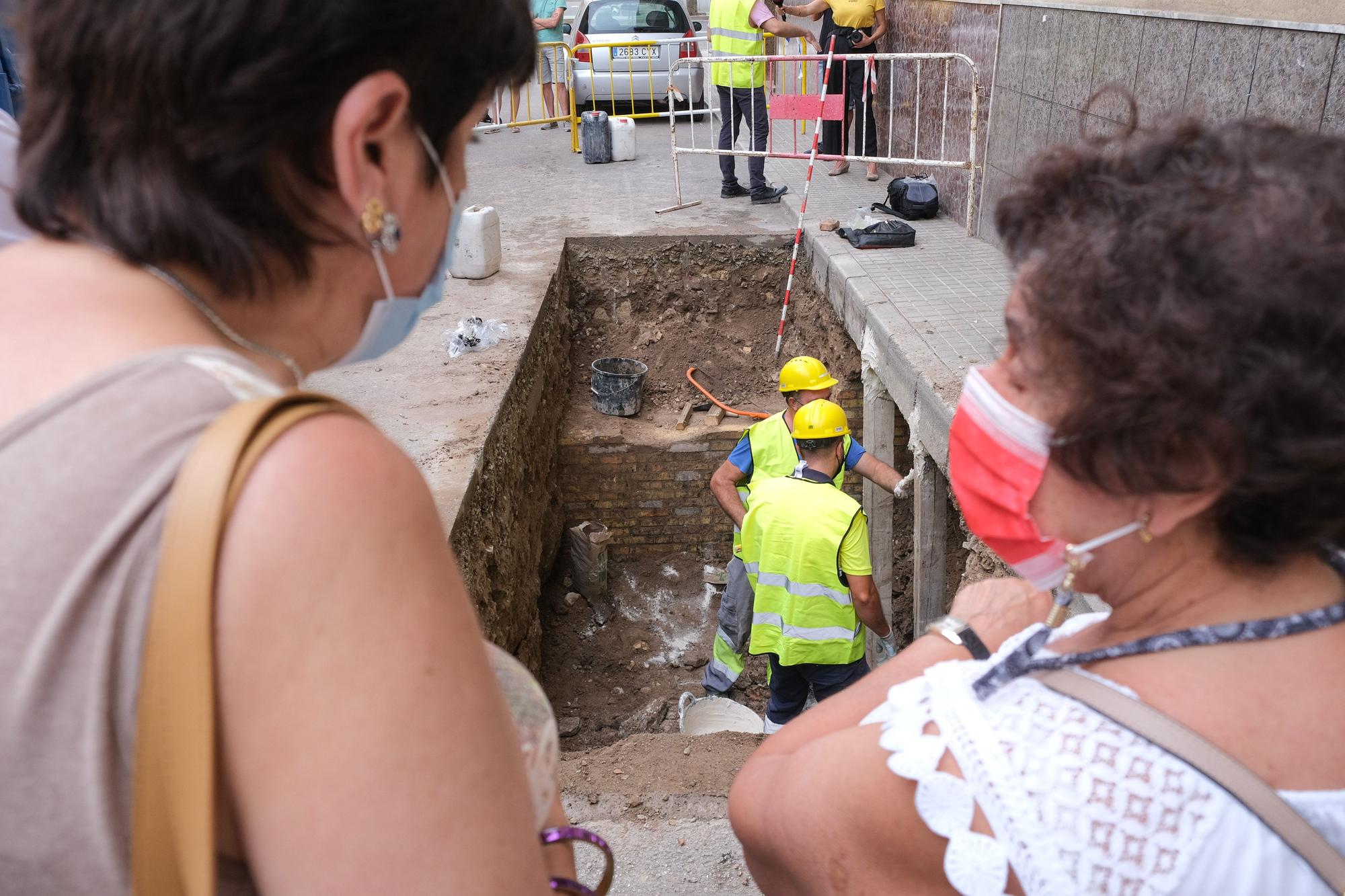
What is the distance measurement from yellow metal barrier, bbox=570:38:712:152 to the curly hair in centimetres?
1225

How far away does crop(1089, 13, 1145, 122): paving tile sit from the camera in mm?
5555

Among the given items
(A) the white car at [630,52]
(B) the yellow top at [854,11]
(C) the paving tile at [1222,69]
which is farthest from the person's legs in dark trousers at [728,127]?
(C) the paving tile at [1222,69]

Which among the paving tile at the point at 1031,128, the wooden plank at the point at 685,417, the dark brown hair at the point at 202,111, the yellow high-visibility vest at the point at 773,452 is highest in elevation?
the dark brown hair at the point at 202,111

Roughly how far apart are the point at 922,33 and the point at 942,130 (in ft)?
4.16

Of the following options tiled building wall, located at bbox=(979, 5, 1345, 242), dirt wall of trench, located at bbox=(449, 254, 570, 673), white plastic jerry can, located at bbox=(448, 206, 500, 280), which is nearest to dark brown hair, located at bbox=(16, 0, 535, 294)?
tiled building wall, located at bbox=(979, 5, 1345, 242)

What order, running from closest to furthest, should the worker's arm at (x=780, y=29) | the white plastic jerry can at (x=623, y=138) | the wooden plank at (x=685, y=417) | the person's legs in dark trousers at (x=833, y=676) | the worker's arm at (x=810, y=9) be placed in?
the person's legs in dark trousers at (x=833, y=676) < the wooden plank at (x=685, y=417) < the worker's arm at (x=780, y=29) < the worker's arm at (x=810, y=9) < the white plastic jerry can at (x=623, y=138)

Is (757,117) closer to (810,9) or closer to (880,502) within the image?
(810,9)

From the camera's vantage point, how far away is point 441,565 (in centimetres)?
73

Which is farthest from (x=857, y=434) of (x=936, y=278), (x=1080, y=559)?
(x=1080, y=559)

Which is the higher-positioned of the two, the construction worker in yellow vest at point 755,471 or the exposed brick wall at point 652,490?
the construction worker in yellow vest at point 755,471

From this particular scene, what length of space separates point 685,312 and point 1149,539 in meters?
8.24

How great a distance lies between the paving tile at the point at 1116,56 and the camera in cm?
555

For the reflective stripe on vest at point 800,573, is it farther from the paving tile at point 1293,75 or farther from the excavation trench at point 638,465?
the paving tile at point 1293,75

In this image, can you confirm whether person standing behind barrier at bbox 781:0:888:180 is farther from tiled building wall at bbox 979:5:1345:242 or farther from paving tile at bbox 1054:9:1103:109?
paving tile at bbox 1054:9:1103:109
